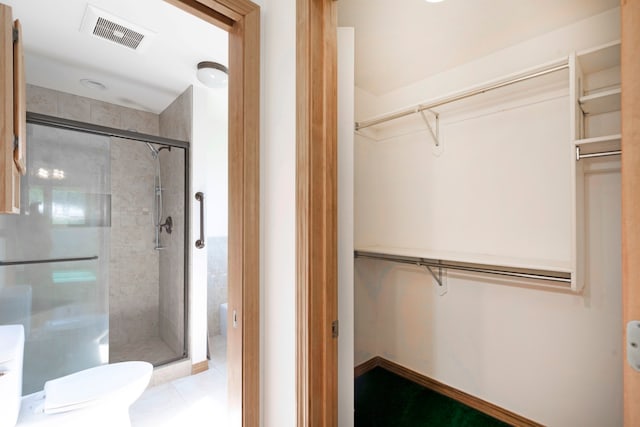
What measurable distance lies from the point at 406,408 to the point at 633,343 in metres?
1.75

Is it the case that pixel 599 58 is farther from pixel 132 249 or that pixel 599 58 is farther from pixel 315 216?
pixel 132 249

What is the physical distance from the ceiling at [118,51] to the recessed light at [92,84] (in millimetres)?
34

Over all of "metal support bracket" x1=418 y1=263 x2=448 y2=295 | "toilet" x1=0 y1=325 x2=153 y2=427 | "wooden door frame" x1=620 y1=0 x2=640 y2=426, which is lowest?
"toilet" x1=0 y1=325 x2=153 y2=427

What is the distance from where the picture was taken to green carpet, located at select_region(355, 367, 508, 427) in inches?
70.1

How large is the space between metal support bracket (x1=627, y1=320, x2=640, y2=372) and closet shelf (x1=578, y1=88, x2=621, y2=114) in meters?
1.18

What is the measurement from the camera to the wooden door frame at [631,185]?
506 mm

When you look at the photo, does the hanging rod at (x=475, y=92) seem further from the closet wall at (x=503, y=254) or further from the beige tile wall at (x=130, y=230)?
the beige tile wall at (x=130, y=230)

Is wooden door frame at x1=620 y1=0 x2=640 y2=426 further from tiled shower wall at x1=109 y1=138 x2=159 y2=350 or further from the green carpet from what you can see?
tiled shower wall at x1=109 y1=138 x2=159 y2=350

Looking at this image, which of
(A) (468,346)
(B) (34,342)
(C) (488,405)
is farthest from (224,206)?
(C) (488,405)

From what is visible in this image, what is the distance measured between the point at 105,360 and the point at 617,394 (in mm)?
3130

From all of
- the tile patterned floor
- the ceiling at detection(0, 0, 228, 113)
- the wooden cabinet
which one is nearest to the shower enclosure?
the tile patterned floor

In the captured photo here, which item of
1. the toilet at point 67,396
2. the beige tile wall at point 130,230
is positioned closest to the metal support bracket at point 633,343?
the toilet at point 67,396

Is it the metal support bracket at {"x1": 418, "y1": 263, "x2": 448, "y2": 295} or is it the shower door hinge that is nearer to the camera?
the shower door hinge

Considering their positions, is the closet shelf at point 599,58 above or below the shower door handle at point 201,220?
above
